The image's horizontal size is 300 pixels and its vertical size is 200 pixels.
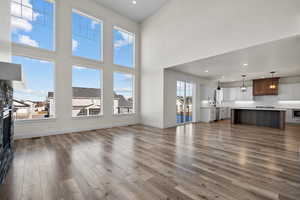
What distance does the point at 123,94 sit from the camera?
636 cm

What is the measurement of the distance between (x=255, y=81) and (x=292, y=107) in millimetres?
2313

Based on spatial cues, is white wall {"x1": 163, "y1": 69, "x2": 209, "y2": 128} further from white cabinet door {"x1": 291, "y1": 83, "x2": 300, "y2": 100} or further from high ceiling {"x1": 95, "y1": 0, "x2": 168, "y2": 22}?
white cabinet door {"x1": 291, "y1": 83, "x2": 300, "y2": 100}

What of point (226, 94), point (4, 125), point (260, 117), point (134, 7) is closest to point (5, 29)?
point (4, 125)

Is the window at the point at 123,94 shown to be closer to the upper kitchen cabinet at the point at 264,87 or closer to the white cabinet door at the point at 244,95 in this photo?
the white cabinet door at the point at 244,95

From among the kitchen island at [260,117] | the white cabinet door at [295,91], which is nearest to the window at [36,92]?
the kitchen island at [260,117]

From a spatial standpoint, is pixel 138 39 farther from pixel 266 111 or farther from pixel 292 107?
pixel 292 107

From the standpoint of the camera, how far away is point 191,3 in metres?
4.65

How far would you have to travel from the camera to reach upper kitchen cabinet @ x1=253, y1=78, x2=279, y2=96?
7.85 meters

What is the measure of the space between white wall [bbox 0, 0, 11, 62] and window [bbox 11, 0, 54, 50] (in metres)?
0.29

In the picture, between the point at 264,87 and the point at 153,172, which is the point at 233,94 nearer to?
the point at 264,87

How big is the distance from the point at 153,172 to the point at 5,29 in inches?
211

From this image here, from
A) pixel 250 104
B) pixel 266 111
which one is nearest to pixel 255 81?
pixel 250 104

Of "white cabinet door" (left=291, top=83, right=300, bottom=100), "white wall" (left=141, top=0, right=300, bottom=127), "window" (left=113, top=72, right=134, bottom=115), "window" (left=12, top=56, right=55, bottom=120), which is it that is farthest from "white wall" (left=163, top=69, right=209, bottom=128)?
"white cabinet door" (left=291, top=83, right=300, bottom=100)

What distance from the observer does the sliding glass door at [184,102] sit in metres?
6.83
